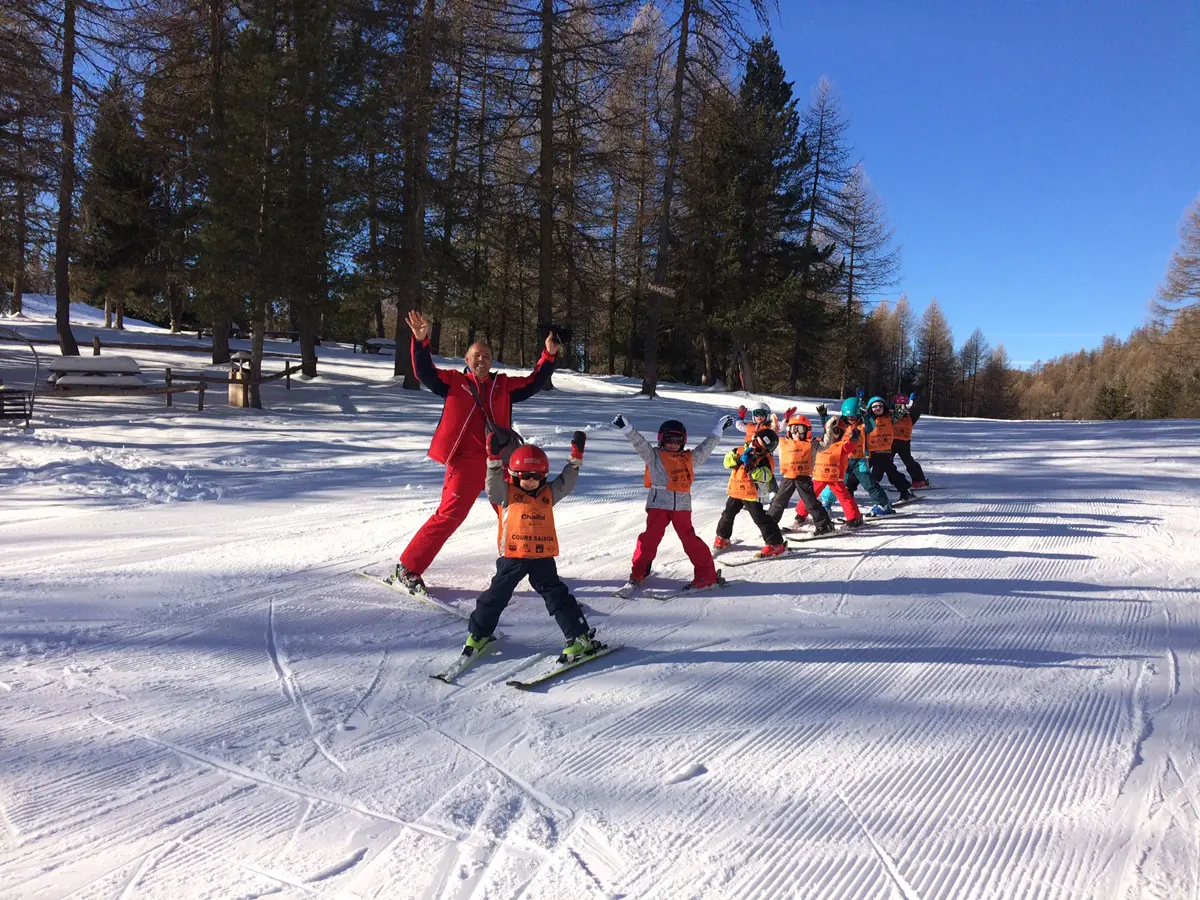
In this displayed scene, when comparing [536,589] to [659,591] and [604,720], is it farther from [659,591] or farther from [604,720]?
[659,591]

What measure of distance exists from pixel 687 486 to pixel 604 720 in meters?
2.57

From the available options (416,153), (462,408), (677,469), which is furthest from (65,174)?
(677,469)

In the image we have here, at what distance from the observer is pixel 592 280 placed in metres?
23.9

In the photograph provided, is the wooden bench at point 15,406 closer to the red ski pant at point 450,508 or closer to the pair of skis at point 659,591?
the red ski pant at point 450,508

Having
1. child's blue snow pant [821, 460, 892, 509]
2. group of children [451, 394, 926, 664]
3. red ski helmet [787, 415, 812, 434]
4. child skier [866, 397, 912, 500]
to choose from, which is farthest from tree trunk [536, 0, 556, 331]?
red ski helmet [787, 415, 812, 434]

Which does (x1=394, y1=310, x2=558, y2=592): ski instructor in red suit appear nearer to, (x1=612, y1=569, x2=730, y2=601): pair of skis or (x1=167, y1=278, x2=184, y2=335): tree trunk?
(x1=612, y1=569, x2=730, y2=601): pair of skis

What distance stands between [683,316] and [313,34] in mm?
16165

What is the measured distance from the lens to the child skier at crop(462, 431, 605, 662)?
4340mm

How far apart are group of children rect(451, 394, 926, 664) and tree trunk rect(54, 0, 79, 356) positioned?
14350mm

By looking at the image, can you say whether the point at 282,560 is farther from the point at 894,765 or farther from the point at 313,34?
the point at 313,34

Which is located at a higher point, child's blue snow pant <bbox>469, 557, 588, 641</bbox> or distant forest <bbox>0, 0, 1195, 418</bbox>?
distant forest <bbox>0, 0, 1195, 418</bbox>

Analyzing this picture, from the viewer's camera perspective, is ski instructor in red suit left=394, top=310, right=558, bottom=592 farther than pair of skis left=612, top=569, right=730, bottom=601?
No

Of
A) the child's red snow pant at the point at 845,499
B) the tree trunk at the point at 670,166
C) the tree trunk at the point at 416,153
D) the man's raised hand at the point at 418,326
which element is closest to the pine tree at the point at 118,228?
the tree trunk at the point at 416,153

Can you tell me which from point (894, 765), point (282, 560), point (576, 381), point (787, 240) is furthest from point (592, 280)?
point (894, 765)
